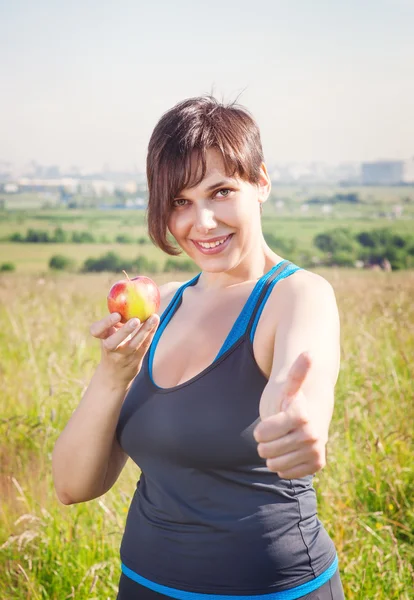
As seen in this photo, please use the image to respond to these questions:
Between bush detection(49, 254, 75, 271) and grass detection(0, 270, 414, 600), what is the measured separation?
19.7 feet

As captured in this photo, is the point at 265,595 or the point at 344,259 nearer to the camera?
the point at 265,595

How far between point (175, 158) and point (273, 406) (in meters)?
0.68

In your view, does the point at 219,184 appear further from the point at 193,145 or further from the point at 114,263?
the point at 114,263

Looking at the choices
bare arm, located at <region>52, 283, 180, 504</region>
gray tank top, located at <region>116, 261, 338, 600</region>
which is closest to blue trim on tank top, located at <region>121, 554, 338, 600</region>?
gray tank top, located at <region>116, 261, 338, 600</region>

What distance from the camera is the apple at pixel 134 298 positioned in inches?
64.9

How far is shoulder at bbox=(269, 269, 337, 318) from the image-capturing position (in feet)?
4.21

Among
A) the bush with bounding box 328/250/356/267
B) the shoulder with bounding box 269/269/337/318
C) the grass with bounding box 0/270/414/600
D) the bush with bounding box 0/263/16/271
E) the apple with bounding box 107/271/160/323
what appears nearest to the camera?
the shoulder with bounding box 269/269/337/318

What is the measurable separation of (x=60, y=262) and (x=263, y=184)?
9346 mm

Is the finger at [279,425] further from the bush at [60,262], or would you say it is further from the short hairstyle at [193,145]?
the bush at [60,262]

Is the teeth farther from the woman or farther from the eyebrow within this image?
the eyebrow

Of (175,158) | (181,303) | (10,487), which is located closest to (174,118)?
(175,158)

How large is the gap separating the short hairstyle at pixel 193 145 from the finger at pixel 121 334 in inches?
11.3

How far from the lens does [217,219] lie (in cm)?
151

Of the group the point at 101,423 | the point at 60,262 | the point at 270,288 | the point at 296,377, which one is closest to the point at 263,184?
the point at 270,288
